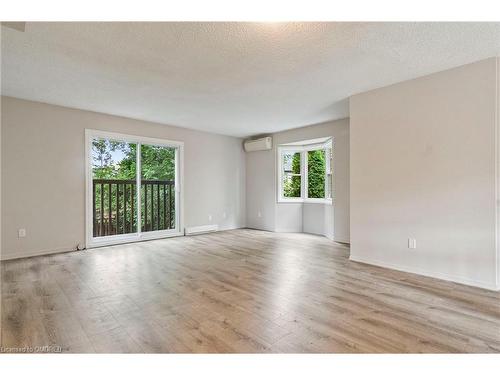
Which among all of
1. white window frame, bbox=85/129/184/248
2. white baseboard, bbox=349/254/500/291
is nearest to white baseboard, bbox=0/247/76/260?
white window frame, bbox=85/129/184/248

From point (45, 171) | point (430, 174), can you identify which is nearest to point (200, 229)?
point (45, 171)

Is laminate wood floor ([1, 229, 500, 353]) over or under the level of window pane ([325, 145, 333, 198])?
under

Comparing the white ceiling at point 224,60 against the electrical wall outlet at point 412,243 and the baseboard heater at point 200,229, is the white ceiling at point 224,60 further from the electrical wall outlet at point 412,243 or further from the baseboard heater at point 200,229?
the baseboard heater at point 200,229

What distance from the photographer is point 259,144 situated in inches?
269

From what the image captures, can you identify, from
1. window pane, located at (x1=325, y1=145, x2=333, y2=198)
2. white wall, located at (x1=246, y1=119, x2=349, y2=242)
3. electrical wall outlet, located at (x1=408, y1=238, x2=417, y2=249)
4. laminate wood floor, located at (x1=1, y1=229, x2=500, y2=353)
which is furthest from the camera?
window pane, located at (x1=325, y1=145, x2=333, y2=198)

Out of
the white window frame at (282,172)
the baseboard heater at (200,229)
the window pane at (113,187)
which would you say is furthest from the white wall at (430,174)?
the window pane at (113,187)

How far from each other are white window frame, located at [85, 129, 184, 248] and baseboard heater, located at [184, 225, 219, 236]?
0.47 ft

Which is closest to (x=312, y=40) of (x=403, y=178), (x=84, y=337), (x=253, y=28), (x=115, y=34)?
(x=253, y=28)

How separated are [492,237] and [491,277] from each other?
16.7 inches

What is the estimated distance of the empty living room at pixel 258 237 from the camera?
6.29ft

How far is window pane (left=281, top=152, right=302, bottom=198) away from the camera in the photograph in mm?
6684

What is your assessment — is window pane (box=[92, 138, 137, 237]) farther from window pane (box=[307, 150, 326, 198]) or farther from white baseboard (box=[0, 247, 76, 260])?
window pane (box=[307, 150, 326, 198])

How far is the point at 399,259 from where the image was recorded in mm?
3514
